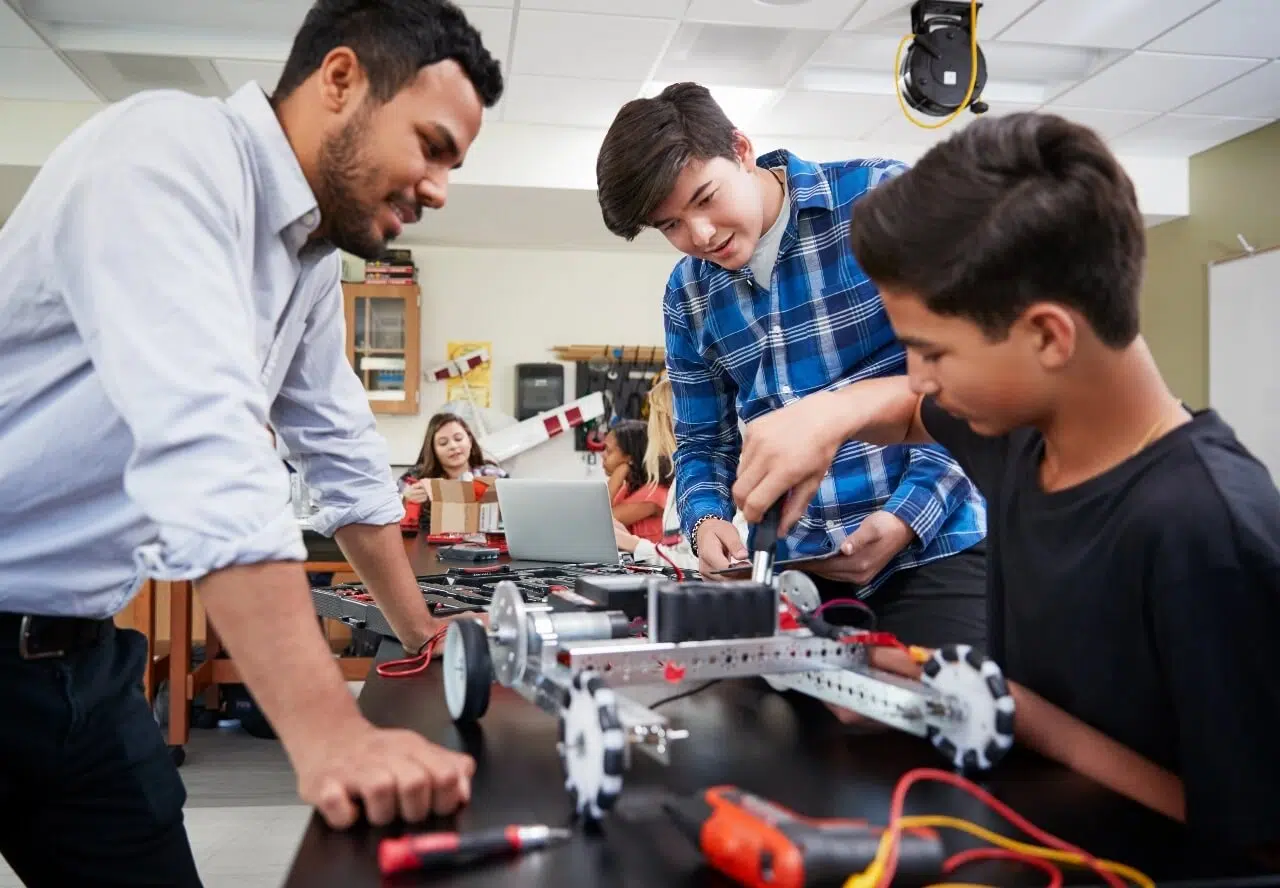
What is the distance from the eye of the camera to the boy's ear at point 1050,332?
72cm

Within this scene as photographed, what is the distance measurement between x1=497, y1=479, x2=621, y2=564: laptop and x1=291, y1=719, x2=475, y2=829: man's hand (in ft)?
5.78

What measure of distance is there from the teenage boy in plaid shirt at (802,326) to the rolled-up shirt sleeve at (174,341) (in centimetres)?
69

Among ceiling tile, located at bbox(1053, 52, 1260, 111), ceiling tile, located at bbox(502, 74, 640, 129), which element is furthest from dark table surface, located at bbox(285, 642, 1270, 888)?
ceiling tile, located at bbox(1053, 52, 1260, 111)

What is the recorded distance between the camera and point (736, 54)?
4.06 m

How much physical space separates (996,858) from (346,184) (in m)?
0.84

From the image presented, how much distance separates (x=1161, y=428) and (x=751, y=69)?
12.5 feet

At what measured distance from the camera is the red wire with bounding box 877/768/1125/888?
495 mm

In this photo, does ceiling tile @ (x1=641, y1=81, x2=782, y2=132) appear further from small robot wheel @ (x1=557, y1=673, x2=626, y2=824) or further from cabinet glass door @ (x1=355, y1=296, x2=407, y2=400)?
small robot wheel @ (x1=557, y1=673, x2=626, y2=824)

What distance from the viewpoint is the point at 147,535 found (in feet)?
3.28

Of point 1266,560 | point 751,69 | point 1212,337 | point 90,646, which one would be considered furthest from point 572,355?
point 1266,560

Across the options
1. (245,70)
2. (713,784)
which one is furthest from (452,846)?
(245,70)

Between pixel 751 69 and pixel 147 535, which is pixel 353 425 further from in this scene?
pixel 751 69

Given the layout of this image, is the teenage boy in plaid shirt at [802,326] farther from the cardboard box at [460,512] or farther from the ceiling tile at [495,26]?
the ceiling tile at [495,26]

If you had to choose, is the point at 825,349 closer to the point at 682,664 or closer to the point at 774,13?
the point at 682,664
